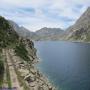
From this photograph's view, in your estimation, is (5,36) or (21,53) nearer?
(21,53)

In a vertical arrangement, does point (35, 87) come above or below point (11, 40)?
below

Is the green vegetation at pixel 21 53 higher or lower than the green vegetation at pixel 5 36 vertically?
lower

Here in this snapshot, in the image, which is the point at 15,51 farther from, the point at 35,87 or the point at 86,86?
the point at 35,87

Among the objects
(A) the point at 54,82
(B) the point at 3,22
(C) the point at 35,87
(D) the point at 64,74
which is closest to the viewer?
(C) the point at 35,87

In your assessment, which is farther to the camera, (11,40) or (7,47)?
(11,40)

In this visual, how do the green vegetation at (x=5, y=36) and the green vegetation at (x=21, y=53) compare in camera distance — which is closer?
the green vegetation at (x=21, y=53)

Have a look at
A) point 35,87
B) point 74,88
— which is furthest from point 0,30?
point 35,87

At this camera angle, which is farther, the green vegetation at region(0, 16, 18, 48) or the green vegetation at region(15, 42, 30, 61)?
the green vegetation at region(0, 16, 18, 48)

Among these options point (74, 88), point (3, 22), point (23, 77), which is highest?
point (3, 22)

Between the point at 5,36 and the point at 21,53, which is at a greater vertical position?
the point at 5,36

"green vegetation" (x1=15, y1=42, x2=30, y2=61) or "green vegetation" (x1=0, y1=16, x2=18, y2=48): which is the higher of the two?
"green vegetation" (x1=0, y1=16, x2=18, y2=48)

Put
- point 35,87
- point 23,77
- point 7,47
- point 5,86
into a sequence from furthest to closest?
1. point 7,47
2. point 23,77
3. point 35,87
4. point 5,86
